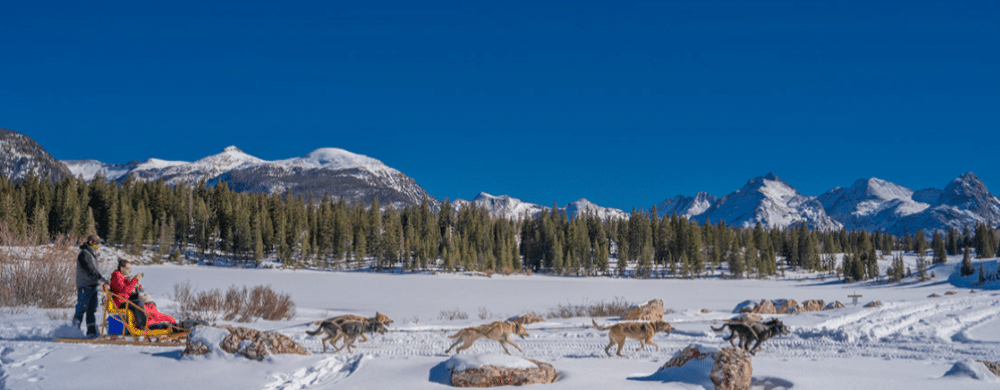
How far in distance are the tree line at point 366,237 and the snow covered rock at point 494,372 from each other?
66304 mm

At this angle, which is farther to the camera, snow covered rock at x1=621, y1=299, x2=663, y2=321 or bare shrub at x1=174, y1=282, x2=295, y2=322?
snow covered rock at x1=621, y1=299, x2=663, y2=321

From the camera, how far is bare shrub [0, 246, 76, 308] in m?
14.5

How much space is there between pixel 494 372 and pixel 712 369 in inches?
89.6

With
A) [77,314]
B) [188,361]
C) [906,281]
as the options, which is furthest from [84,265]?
[906,281]

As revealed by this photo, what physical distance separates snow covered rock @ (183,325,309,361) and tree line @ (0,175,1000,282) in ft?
209

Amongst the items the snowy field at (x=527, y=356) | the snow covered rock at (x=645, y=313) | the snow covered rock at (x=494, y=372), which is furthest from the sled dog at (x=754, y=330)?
the snow covered rock at (x=645, y=313)

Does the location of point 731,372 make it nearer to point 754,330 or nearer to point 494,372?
point 494,372

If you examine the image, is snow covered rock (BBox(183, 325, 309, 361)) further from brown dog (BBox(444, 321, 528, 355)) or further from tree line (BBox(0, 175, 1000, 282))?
tree line (BBox(0, 175, 1000, 282))

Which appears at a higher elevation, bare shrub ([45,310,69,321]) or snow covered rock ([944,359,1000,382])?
bare shrub ([45,310,69,321])

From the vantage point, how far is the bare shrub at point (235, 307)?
1425cm

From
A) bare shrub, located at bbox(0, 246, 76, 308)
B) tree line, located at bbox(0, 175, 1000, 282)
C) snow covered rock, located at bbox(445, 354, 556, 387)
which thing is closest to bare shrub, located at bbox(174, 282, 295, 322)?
bare shrub, located at bbox(0, 246, 76, 308)

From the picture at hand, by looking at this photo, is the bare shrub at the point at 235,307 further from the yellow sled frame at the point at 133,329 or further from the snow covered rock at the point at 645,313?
the snow covered rock at the point at 645,313

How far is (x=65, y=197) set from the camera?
71.0 m

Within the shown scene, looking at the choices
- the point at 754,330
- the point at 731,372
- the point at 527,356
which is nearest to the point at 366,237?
the point at 527,356
